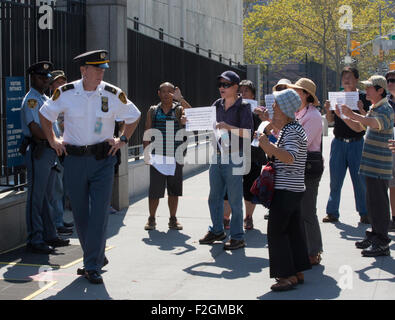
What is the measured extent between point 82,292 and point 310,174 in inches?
103

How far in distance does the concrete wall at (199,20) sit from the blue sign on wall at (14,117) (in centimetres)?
769

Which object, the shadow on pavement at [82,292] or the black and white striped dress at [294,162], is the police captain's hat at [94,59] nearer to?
the black and white striped dress at [294,162]

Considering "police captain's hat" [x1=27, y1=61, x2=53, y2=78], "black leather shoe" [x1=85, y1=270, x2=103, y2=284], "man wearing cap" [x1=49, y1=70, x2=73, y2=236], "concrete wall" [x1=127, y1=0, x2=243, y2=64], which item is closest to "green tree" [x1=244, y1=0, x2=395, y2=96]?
"concrete wall" [x1=127, y1=0, x2=243, y2=64]

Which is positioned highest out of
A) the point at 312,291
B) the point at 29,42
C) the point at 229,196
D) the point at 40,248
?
the point at 29,42

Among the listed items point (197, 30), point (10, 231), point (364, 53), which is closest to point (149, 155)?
point (10, 231)

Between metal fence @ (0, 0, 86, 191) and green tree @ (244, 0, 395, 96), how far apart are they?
4003 centimetres

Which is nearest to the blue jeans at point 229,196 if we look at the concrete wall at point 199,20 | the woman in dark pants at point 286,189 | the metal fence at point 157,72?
the woman in dark pants at point 286,189

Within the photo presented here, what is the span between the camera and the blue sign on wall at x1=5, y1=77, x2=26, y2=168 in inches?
315

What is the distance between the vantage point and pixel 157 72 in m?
13.1

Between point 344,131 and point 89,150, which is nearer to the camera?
point 89,150

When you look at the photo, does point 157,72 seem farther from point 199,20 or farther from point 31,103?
point 199,20

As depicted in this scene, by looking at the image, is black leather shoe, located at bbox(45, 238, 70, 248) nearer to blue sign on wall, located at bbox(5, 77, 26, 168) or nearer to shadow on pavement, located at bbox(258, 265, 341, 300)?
blue sign on wall, located at bbox(5, 77, 26, 168)

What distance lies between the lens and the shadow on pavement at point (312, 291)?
607 cm

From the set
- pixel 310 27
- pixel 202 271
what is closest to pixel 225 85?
pixel 202 271
